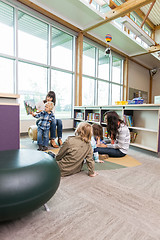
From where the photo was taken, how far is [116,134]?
2.64 metres

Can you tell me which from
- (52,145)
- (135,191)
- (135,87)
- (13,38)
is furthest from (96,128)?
(135,87)

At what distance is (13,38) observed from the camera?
4.35 meters

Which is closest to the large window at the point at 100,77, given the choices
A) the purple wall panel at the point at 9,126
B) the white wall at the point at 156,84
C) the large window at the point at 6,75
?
the large window at the point at 6,75

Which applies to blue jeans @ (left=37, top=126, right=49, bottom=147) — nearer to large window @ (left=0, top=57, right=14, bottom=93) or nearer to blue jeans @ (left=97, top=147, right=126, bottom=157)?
blue jeans @ (left=97, top=147, right=126, bottom=157)

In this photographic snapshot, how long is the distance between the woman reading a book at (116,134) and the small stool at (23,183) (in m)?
1.60

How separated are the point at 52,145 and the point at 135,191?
6.75 ft

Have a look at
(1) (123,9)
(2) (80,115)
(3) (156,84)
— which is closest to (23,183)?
(2) (80,115)

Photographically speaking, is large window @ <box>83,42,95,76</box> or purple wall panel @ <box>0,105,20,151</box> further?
large window @ <box>83,42,95,76</box>

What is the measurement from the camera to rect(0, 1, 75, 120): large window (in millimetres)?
4281

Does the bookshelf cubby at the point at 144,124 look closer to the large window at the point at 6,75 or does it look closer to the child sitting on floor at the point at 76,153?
the child sitting on floor at the point at 76,153

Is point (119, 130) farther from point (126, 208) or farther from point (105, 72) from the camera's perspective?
point (105, 72)

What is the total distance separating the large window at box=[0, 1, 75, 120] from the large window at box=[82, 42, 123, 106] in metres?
0.82

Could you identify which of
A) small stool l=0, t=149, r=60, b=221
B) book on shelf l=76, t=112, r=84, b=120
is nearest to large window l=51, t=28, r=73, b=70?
book on shelf l=76, t=112, r=84, b=120

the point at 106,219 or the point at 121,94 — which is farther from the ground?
the point at 121,94
